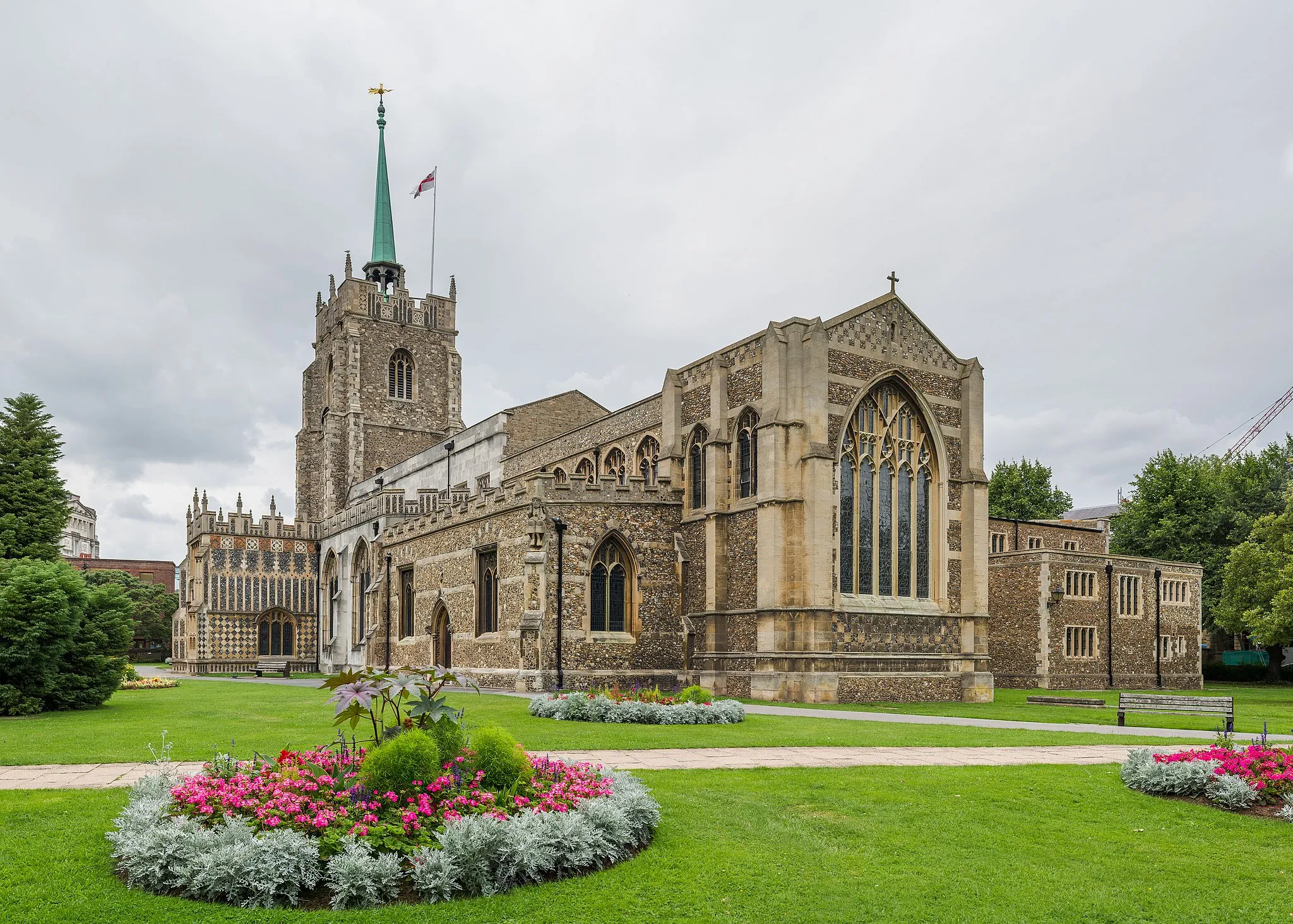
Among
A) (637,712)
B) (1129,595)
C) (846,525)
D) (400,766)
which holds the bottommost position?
(637,712)

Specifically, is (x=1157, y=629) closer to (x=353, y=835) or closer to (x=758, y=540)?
(x=758, y=540)

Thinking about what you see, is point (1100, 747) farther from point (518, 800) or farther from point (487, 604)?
point (487, 604)

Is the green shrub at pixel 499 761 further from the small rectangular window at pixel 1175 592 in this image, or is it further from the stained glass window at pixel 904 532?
the small rectangular window at pixel 1175 592

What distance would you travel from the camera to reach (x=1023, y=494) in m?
75.5

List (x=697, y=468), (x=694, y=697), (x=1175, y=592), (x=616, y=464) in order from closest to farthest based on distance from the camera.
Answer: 1. (x=694, y=697)
2. (x=697, y=468)
3. (x=616, y=464)
4. (x=1175, y=592)

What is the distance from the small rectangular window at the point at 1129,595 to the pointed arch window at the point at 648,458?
23478 millimetres

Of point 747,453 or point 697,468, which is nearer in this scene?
point 747,453

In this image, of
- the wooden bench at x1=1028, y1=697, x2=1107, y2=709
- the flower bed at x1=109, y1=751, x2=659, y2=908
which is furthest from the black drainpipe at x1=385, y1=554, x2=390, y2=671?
the flower bed at x1=109, y1=751, x2=659, y2=908

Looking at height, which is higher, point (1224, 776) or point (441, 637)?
point (1224, 776)

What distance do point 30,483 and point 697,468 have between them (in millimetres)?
25342

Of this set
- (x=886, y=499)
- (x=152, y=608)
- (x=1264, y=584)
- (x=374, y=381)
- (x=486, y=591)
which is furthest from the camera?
(x=152, y=608)

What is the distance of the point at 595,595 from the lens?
33.4 m

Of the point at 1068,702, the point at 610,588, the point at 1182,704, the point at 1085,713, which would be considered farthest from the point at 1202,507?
the point at 1182,704

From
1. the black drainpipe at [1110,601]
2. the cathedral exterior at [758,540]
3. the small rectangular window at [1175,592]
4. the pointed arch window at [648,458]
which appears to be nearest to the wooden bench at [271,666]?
→ the cathedral exterior at [758,540]
